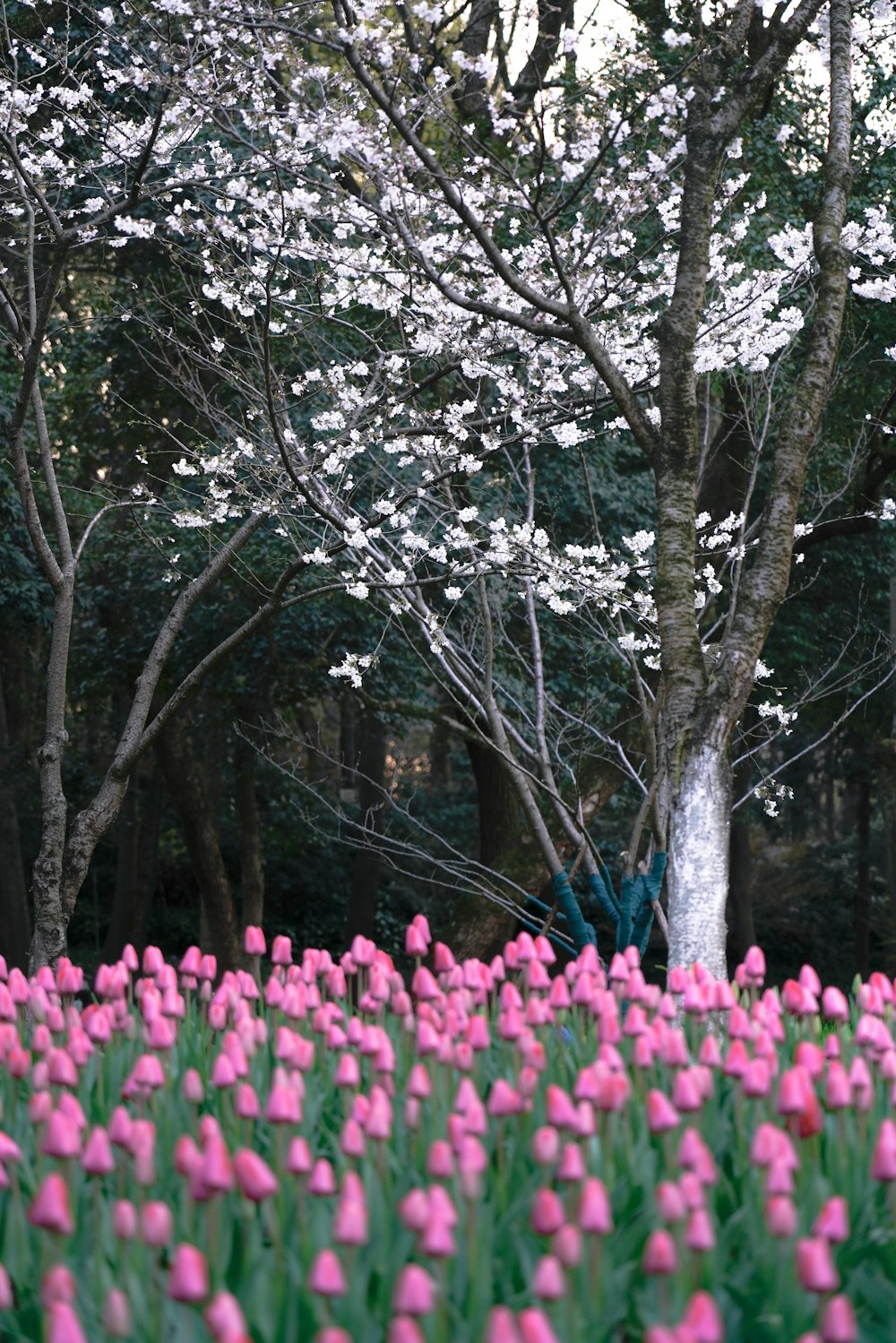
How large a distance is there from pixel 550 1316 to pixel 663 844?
3.69m

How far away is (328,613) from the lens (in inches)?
464

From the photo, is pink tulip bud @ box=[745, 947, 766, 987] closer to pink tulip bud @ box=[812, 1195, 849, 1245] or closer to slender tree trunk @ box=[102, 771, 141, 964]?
pink tulip bud @ box=[812, 1195, 849, 1245]

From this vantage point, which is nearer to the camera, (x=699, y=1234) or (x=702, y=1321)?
(x=702, y=1321)

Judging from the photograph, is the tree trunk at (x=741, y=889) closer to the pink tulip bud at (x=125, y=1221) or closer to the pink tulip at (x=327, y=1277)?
the pink tulip bud at (x=125, y=1221)

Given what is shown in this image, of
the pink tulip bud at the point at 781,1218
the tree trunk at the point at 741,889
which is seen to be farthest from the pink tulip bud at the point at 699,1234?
the tree trunk at the point at 741,889

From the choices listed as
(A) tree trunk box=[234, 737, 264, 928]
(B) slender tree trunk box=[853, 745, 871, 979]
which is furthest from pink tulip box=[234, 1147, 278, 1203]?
(B) slender tree trunk box=[853, 745, 871, 979]

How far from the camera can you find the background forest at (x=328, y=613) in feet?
31.8

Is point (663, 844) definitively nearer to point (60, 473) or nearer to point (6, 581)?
point (6, 581)

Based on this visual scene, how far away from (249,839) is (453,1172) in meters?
11.0

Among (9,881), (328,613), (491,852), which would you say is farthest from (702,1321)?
(9,881)

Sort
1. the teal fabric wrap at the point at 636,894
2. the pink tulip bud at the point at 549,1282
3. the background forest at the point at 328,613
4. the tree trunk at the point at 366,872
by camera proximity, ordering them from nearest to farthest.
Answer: the pink tulip bud at the point at 549,1282 < the teal fabric wrap at the point at 636,894 < the background forest at the point at 328,613 < the tree trunk at the point at 366,872

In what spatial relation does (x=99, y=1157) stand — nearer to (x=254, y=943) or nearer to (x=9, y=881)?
(x=254, y=943)

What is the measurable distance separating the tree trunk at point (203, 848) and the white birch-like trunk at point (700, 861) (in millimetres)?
8543

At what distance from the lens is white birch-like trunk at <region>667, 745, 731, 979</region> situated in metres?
4.54
